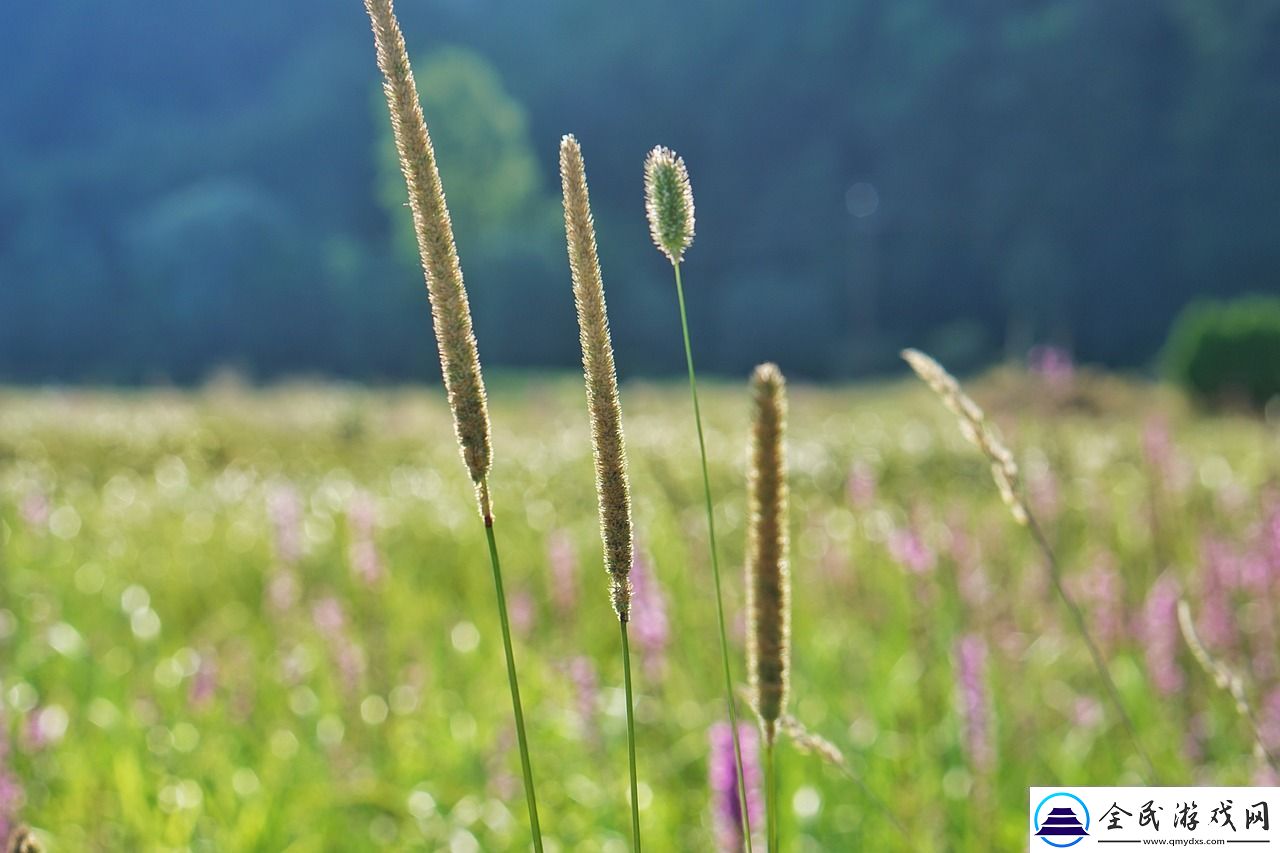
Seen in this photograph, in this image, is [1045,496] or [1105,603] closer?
[1105,603]

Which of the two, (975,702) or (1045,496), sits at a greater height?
(1045,496)

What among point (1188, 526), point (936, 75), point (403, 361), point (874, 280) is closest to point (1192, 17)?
point (936, 75)

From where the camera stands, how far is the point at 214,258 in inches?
1610

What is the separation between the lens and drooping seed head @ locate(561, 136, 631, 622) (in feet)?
2.33

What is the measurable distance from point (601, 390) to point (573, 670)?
231cm

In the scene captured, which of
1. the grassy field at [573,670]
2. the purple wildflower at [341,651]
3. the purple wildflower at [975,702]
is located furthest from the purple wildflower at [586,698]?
the purple wildflower at [975,702]

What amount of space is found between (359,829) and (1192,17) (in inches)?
1647

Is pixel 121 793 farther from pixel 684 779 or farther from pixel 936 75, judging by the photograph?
pixel 936 75

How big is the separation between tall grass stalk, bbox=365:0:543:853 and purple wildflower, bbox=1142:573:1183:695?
2.83 m

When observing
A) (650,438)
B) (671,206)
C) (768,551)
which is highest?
(650,438)

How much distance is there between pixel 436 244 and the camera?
28.0 inches

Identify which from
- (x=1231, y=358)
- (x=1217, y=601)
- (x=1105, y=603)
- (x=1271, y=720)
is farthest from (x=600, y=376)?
(x=1231, y=358)

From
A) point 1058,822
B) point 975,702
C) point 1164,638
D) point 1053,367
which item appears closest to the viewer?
point 1058,822

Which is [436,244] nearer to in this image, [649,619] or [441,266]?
[441,266]
